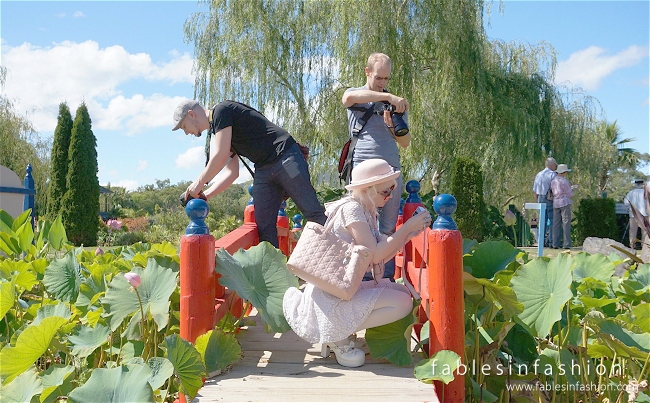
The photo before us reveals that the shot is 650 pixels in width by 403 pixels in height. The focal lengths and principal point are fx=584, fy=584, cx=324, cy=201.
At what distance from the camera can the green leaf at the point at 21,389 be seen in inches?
77.9

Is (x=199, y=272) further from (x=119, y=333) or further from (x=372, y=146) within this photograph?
(x=372, y=146)

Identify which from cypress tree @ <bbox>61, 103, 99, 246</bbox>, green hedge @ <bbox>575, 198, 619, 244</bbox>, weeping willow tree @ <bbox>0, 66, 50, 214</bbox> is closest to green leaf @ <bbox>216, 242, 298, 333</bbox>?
green hedge @ <bbox>575, 198, 619, 244</bbox>

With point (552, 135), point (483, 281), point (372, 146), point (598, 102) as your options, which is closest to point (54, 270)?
point (372, 146)

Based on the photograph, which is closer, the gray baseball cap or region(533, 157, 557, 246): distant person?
the gray baseball cap

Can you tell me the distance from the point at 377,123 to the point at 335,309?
1.33 metres

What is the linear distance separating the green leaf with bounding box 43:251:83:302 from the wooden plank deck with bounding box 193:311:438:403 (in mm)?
955

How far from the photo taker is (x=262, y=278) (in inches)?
95.6

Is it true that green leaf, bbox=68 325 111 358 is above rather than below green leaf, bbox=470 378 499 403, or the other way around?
above

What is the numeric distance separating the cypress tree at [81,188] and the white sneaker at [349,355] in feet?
41.6

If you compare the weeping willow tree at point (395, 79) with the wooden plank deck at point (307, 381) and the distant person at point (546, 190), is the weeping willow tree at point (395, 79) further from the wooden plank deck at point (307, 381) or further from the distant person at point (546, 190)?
the wooden plank deck at point (307, 381)

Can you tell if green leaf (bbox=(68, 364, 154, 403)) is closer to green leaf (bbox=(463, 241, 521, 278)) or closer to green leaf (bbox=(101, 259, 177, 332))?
green leaf (bbox=(101, 259, 177, 332))

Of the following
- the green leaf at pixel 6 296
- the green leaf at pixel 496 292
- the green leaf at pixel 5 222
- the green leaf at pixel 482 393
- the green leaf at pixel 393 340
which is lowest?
the green leaf at pixel 482 393

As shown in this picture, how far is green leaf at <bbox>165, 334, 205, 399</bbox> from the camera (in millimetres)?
1888

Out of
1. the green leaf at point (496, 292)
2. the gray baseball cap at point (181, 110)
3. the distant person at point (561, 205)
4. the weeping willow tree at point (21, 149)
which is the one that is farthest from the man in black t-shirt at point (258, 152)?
the weeping willow tree at point (21, 149)
